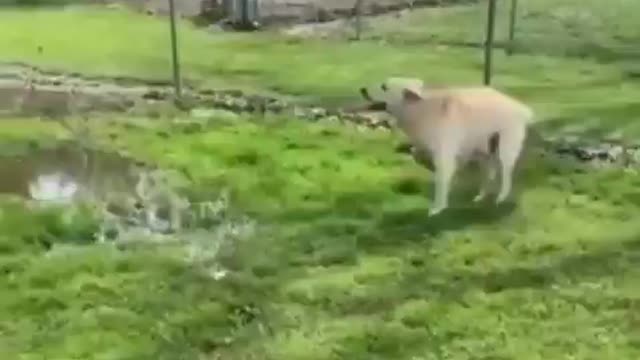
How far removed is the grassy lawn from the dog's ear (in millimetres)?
438

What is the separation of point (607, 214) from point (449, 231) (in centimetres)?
68

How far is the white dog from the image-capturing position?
470 cm

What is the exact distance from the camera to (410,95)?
15.6 ft

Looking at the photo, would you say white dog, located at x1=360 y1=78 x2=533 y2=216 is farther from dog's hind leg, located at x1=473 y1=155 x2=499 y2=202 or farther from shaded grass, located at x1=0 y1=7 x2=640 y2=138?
shaded grass, located at x1=0 y1=7 x2=640 y2=138

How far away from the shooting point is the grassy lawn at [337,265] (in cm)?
351

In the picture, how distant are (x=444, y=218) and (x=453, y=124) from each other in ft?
1.18

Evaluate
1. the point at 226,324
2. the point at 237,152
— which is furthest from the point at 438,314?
the point at 237,152

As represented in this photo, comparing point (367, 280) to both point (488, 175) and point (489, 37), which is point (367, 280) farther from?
point (489, 37)

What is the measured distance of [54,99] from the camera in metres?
7.41

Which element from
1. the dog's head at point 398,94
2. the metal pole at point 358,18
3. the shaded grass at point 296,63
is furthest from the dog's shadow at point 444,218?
the metal pole at point 358,18

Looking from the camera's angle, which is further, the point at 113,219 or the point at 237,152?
the point at 237,152

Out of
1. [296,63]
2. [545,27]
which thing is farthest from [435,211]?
[545,27]

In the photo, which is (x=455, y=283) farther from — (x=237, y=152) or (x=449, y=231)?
(x=237, y=152)

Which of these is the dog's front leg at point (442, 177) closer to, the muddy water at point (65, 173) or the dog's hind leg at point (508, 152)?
the dog's hind leg at point (508, 152)
